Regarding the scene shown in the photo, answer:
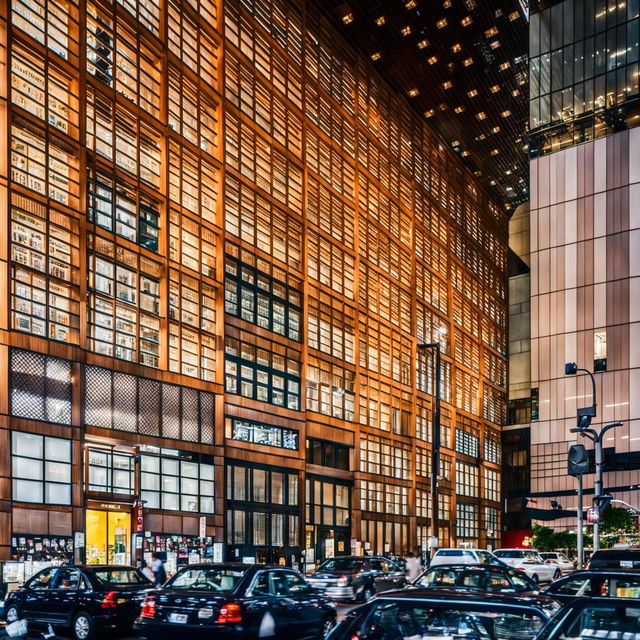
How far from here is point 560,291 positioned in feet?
212

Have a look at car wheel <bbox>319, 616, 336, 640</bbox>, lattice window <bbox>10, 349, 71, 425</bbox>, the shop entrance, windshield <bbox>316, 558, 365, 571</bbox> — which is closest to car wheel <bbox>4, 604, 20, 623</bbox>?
car wheel <bbox>319, 616, 336, 640</bbox>

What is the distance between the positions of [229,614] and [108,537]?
78.6 ft

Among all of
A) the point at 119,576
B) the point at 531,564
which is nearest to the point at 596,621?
the point at 119,576

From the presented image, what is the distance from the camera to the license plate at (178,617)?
13.8 metres

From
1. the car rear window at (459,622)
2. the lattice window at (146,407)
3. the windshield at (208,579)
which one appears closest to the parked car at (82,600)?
the windshield at (208,579)

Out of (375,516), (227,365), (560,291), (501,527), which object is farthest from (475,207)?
(227,365)

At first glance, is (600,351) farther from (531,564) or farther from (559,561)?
(531,564)

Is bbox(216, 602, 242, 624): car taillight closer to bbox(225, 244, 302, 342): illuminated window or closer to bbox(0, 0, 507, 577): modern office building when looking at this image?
bbox(0, 0, 507, 577): modern office building

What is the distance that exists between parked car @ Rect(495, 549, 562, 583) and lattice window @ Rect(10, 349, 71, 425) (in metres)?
19.2

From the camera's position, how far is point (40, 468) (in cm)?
3225

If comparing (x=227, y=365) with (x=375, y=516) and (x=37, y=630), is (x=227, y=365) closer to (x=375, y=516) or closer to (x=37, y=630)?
(x=375, y=516)

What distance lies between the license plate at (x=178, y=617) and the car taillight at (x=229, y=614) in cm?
55

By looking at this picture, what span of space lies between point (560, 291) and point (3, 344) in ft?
143

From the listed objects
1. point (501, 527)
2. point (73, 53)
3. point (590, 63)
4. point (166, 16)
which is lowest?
point (501, 527)
